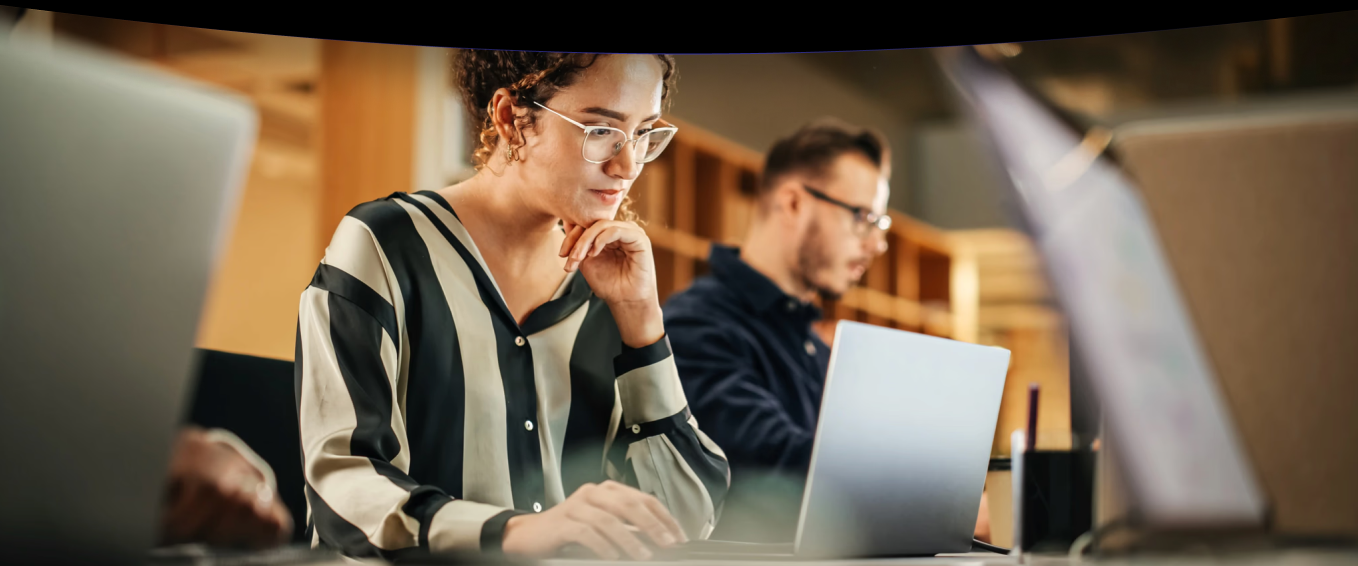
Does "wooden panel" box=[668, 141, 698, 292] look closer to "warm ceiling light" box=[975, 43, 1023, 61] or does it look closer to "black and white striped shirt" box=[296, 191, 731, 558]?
"black and white striped shirt" box=[296, 191, 731, 558]

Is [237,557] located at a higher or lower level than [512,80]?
lower

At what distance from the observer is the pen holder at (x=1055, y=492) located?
1.27 m

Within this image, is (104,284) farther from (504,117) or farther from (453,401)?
(504,117)

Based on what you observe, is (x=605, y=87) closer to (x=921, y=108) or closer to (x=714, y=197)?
(x=714, y=197)

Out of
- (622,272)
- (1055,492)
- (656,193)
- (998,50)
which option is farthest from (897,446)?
(998,50)

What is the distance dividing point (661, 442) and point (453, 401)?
30 cm

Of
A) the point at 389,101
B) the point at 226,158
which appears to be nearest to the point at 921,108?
the point at 389,101

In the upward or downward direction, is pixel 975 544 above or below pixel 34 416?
below

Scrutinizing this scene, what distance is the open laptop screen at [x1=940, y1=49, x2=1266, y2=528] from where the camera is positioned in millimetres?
1047

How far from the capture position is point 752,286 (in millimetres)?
1860

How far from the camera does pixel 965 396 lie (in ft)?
4.42

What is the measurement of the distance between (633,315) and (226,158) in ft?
2.58

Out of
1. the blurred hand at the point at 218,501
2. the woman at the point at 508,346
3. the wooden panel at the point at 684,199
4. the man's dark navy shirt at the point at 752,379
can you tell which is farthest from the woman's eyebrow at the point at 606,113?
the blurred hand at the point at 218,501

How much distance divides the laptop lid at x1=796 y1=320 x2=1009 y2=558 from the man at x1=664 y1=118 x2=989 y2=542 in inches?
11.6
